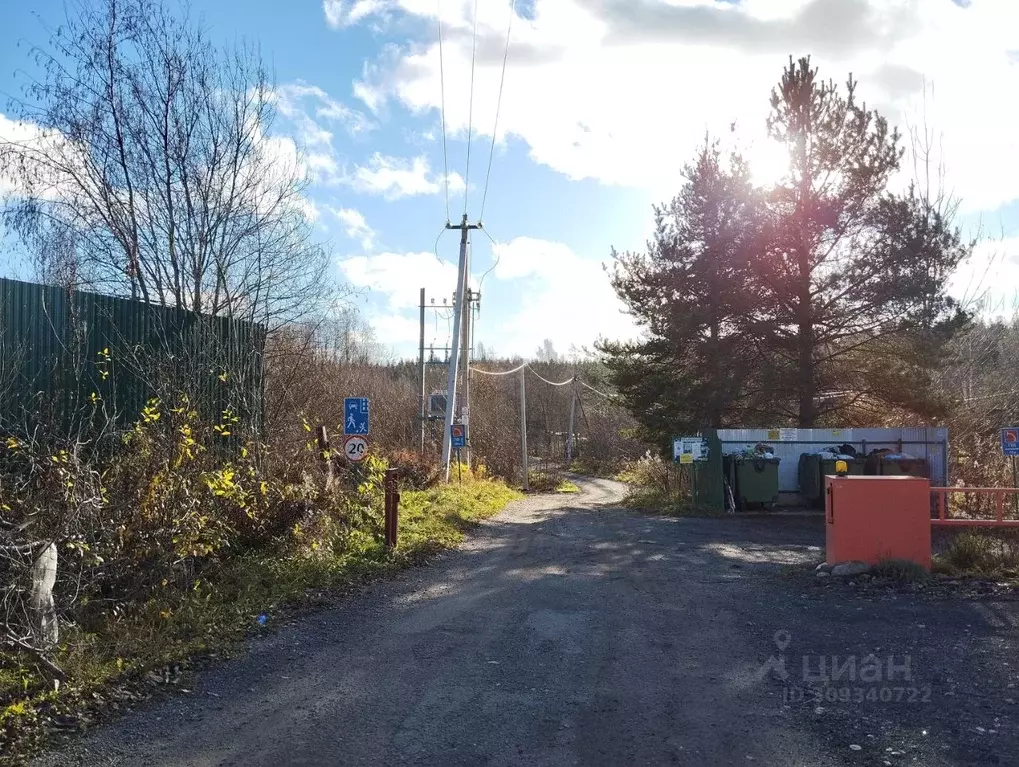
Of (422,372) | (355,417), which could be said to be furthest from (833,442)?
(422,372)

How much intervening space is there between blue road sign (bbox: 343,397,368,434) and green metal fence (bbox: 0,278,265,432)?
59.6 inches

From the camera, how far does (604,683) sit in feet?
19.7

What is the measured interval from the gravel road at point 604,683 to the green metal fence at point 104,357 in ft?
13.8

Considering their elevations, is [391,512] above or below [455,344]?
below

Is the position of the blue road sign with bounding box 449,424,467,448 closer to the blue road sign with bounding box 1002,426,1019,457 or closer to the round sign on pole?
the round sign on pole

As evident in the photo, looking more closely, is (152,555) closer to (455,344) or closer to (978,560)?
(978,560)

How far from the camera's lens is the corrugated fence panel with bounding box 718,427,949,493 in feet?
64.0

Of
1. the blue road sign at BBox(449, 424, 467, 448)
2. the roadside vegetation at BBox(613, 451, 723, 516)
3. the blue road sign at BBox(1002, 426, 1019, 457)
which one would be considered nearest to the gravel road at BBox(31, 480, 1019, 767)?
the blue road sign at BBox(1002, 426, 1019, 457)

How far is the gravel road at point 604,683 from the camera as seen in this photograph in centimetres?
477

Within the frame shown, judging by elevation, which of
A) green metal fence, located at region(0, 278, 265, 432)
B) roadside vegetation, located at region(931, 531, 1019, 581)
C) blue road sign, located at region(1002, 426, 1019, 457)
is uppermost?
green metal fence, located at region(0, 278, 265, 432)

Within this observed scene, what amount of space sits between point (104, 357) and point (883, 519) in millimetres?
10715

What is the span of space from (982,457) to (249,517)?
2141 cm

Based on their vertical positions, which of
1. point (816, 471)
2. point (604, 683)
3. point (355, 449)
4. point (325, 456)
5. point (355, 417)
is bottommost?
point (604, 683)

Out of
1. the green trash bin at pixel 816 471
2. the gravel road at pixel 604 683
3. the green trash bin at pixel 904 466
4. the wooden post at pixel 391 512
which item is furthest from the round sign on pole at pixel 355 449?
the green trash bin at pixel 904 466
